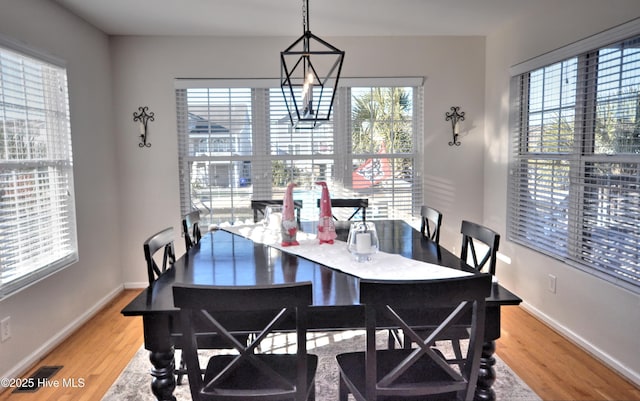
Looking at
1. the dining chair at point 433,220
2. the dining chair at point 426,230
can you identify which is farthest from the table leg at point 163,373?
the dining chair at point 433,220

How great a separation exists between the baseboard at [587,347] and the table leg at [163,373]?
257 cm

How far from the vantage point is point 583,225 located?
120 inches

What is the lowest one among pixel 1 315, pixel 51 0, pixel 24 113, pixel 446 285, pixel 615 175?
pixel 1 315

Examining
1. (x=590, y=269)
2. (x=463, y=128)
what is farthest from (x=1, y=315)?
(x=463, y=128)

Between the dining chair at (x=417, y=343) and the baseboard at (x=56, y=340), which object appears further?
the baseboard at (x=56, y=340)

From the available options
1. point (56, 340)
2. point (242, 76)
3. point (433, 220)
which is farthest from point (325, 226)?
point (242, 76)

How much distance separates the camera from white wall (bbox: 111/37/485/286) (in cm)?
417

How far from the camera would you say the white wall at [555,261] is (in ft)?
8.64

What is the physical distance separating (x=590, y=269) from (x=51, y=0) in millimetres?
4255

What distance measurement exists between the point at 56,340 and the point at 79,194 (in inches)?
44.0

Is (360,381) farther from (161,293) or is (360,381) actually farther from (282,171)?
(282,171)

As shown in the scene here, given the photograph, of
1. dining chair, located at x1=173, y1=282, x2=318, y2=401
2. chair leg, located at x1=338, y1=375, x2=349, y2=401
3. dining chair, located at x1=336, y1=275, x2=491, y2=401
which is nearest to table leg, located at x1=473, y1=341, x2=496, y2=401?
dining chair, located at x1=336, y1=275, x2=491, y2=401

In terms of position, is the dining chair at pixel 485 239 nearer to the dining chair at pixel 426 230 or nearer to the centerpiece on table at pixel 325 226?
the dining chair at pixel 426 230

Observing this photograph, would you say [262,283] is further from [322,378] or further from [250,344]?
[322,378]
